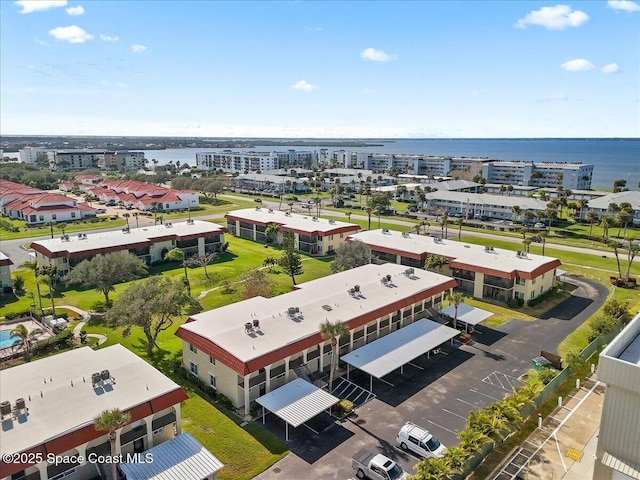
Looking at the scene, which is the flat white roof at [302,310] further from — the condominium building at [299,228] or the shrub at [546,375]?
the condominium building at [299,228]

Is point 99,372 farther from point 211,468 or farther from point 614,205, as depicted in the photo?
point 614,205

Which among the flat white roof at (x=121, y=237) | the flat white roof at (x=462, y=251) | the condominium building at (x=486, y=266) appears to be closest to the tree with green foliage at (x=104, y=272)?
the flat white roof at (x=121, y=237)

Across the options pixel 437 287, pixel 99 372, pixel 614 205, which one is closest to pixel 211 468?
pixel 99 372

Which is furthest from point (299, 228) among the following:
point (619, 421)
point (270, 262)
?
point (619, 421)

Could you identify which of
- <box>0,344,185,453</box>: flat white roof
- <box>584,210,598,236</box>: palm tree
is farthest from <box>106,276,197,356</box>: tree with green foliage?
<box>584,210,598,236</box>: palm tree

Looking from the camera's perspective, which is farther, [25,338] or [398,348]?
[398,348]

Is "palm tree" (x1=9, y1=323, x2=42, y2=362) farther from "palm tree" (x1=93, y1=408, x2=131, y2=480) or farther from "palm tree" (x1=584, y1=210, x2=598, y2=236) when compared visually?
"palm tree" (x1=584, y1=210, x2=598, y2=236)

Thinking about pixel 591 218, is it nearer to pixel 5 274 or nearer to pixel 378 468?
pixel 378 468
